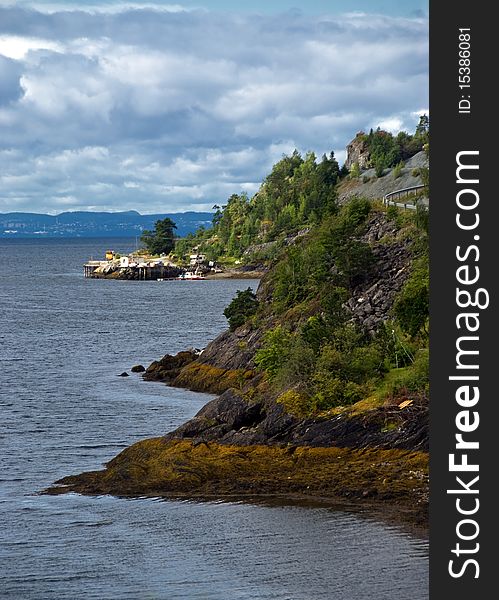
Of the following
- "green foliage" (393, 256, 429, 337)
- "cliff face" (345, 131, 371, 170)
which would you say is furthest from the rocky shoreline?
"cliff face" (345, 131, 371, 170)

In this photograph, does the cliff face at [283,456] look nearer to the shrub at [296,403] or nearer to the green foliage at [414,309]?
the shrub at [296,403]

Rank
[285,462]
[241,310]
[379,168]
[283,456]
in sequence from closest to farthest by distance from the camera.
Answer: [285,462]
[283,456]
[241,310]
[379,168]

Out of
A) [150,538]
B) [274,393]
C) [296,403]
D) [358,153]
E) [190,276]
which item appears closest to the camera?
[150,538]

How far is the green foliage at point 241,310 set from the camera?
6838 cm

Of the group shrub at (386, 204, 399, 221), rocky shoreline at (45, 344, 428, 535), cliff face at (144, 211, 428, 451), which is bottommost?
rocky shoreline at (45, 344, 428, 535)

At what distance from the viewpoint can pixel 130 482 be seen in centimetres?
3859

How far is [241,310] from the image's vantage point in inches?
2734

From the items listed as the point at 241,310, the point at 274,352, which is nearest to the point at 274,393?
the point at 274,352

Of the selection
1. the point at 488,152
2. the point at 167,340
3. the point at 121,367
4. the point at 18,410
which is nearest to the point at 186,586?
the point at 488,152

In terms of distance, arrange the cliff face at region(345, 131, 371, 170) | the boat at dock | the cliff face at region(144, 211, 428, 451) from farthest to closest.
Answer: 1. the boat at dock
2. the cliff face at region(345, 131, 371, 170)
3. the cliff face at region(144, 211, 428, 451)

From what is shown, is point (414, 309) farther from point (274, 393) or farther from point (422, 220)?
point (422, 220)

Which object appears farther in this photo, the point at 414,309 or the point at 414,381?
the point at 414,309

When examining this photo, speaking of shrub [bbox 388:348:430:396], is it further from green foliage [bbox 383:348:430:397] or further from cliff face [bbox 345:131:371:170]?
cliff face [bbox 345:131:371:170]

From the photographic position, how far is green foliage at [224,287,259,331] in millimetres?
68375
